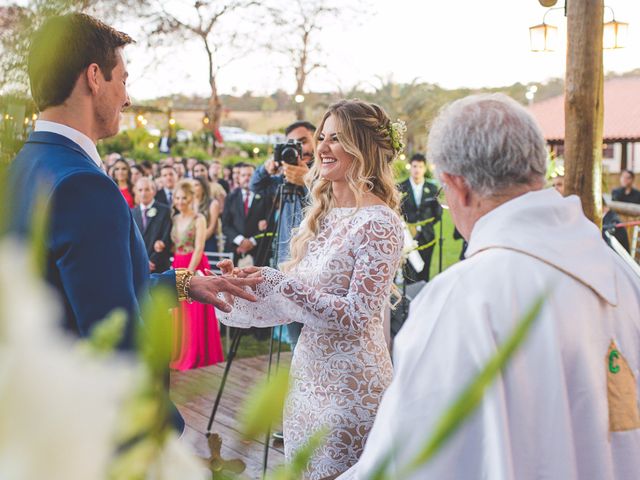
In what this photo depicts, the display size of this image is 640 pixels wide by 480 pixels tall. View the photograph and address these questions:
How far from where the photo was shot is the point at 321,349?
2758 mm

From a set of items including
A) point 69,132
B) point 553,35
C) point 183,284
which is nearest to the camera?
point 69,132

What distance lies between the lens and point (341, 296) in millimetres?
2660

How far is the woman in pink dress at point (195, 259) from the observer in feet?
23.1

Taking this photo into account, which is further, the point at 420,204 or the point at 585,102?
the point at 420,204

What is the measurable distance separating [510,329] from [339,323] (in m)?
1.29

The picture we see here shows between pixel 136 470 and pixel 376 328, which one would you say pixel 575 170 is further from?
pixel 136 470

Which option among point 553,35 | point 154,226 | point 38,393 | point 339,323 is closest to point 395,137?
point 339,323

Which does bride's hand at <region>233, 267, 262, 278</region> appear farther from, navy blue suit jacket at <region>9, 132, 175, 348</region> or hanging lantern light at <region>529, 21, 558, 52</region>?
hanging lantern light at <region>529, 21, 558, 52</region>

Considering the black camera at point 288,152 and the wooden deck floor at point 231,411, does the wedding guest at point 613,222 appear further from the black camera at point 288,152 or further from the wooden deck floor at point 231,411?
the wooden deck floor at point 231,411

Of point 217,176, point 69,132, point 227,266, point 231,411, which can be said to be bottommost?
point 231,411

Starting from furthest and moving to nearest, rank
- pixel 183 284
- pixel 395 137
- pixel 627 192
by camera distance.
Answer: pixel 627 192
pixel 395 137
pixel 183 284

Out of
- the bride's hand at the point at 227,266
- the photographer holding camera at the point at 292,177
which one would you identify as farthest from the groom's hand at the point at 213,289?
the photographer holding camera at the point at 292,177

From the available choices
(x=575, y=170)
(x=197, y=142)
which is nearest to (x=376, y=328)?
(x=575, y=170)

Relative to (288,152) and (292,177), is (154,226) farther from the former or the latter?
(292,177)
